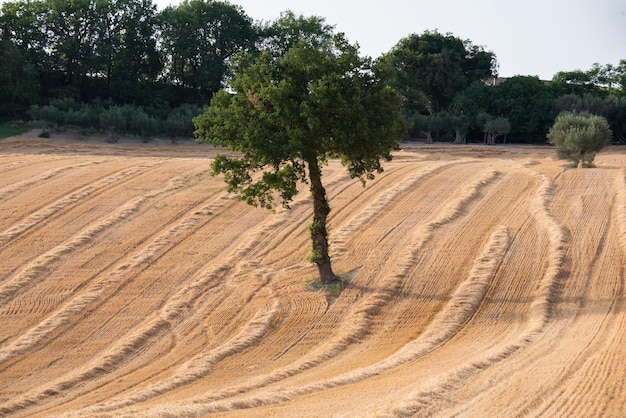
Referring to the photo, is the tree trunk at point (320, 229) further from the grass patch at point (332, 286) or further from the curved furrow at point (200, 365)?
the curved furrow at point (200, 365)

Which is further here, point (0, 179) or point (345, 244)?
point (0, 179)

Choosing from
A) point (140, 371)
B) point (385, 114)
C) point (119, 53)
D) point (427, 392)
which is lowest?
point (140, 371)

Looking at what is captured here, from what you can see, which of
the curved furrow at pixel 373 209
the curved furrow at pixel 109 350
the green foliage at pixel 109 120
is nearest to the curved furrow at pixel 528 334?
the curved furrow at pixel 373 209

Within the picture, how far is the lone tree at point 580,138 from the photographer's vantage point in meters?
30.1

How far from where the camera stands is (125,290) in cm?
1930

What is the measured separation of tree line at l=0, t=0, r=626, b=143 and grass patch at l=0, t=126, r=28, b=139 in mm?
1727

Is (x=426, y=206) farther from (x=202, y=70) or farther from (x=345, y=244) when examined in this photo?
(x=202, y=70)

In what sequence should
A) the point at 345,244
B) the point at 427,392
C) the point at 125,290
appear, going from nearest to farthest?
the point at 427,392
the point at 125,290
the point at 345,244

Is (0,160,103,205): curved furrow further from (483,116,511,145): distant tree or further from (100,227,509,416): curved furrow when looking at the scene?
(483,116,511,145): distant tree

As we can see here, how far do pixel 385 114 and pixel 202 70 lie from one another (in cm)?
3779

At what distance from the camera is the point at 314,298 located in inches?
723

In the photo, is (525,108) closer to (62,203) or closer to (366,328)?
(62,203)

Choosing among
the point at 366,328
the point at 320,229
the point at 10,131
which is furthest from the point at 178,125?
the point at 366,328

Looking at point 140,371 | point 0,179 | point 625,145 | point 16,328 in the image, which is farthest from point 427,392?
point 625,145
